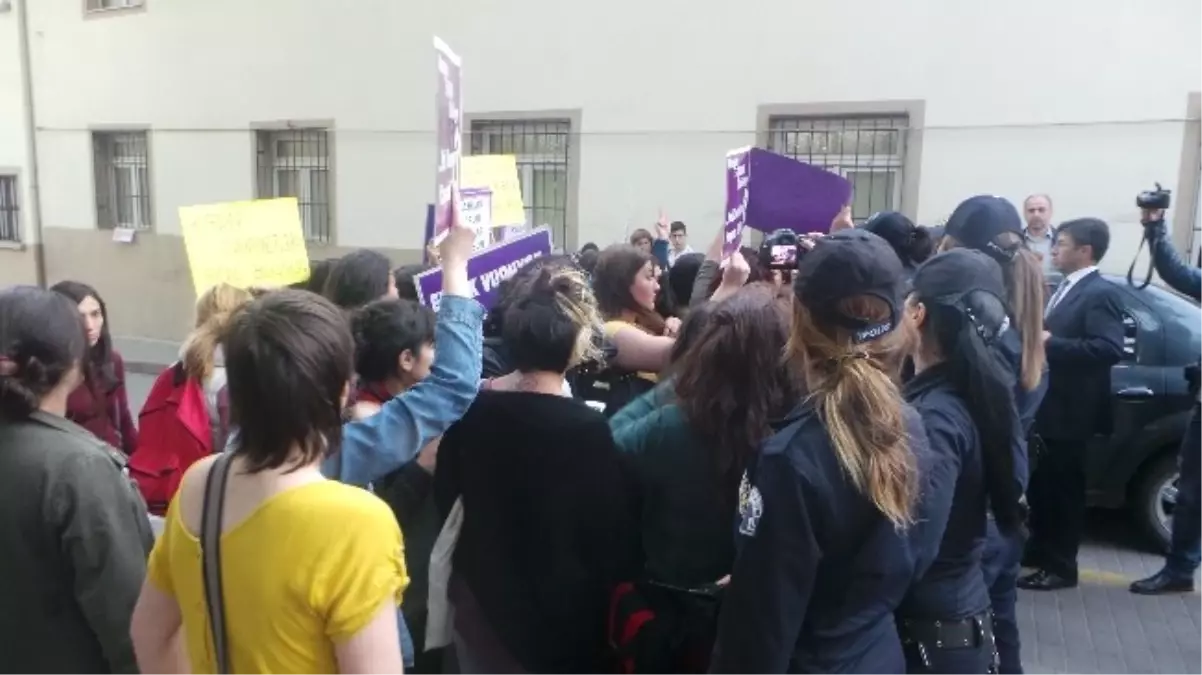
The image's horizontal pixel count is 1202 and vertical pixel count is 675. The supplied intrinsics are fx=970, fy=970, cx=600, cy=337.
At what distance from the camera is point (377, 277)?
12.1ft

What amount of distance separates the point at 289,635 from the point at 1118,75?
28.9ft

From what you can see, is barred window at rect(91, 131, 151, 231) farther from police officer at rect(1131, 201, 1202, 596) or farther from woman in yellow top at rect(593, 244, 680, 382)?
police officer at rect(1131, 201, 1202, 596)

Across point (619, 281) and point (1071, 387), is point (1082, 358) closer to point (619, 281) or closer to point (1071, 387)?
point (1071, 387)

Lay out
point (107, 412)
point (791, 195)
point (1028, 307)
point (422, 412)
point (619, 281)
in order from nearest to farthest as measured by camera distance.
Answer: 1. point (422, 412)
2. point (1028, 307)
3. point (619, 281)
4. point (107, 412)
5. point (791, 195)

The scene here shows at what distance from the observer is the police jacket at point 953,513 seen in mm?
2357

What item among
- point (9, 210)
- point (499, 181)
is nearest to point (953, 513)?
point (499, 181)

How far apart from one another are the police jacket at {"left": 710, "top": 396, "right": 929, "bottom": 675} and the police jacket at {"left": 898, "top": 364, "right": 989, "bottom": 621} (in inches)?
15.8

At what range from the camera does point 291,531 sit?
1.54m

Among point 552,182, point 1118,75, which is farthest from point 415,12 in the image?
point 1118,75

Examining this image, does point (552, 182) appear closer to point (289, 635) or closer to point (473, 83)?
point (473, 83)

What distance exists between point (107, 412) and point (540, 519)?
2769 millimetres

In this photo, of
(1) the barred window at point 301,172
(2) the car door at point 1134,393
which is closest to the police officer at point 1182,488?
(2) the car door at point 1134,393

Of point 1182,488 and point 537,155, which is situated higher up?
point 537,155

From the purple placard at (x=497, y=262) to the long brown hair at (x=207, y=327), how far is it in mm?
671
